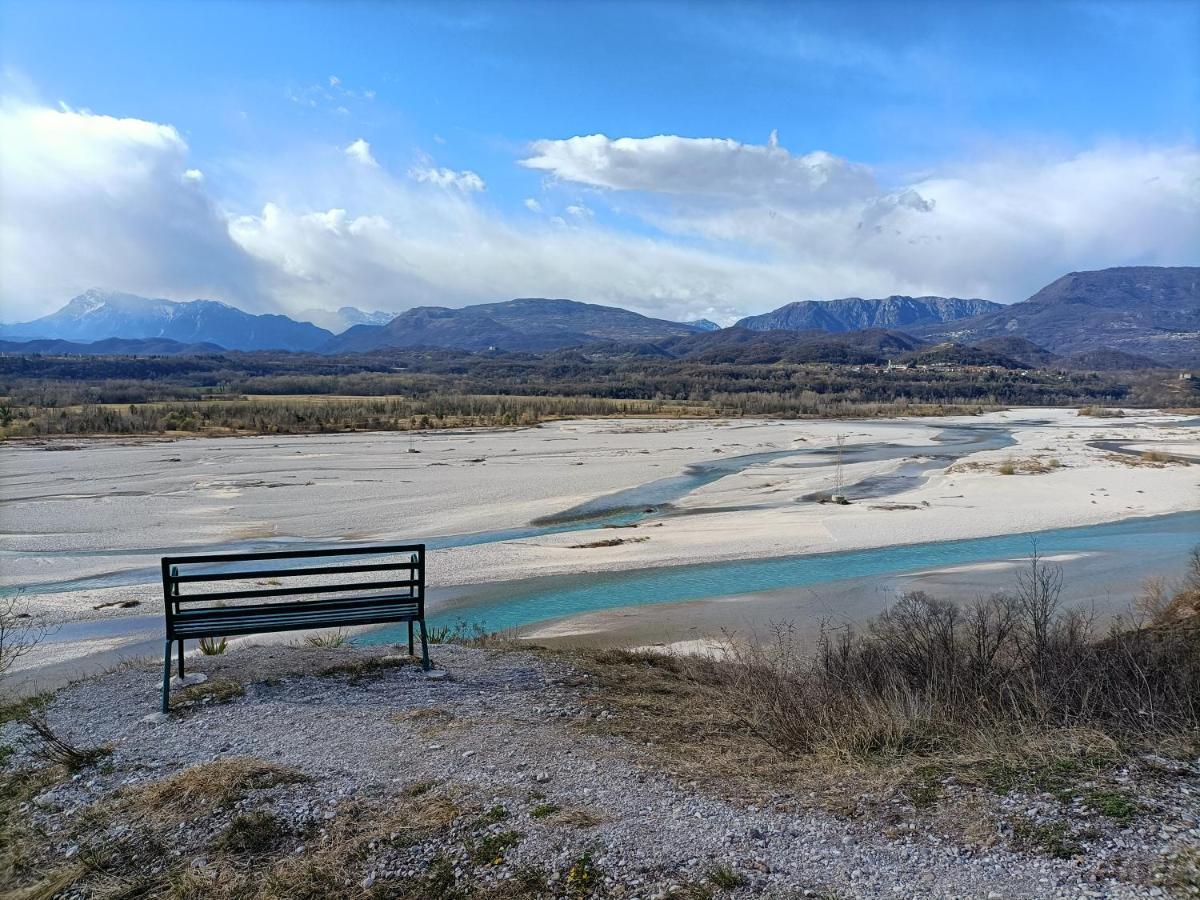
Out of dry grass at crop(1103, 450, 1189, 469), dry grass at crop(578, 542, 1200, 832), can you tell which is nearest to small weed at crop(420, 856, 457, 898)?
dry grass at crop(578, 542, 1200, 832)

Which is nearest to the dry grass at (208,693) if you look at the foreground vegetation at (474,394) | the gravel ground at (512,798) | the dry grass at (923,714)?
the gravel ground at (512,798)

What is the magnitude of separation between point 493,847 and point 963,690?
15.9 feet

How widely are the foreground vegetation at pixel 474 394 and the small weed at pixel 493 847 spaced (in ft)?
211

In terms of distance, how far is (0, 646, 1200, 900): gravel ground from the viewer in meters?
3.88

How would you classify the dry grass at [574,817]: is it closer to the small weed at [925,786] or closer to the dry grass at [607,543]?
the small weed at [925,786]

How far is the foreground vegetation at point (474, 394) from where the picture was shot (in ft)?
231

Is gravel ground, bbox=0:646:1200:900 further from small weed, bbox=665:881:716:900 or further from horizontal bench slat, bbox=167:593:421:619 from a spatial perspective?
horizontal bench slat, bbox=167:593:421:619

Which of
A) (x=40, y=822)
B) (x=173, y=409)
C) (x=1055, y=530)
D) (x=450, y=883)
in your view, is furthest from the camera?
(x=173, y=409)

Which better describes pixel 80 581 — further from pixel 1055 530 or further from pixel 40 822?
pixel 1055 530

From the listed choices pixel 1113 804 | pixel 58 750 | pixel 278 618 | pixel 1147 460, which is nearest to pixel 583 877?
pixel 1113 804

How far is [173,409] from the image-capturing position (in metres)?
72.8

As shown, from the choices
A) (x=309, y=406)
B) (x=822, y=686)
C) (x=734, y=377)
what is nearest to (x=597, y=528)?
(x=822, y=686)

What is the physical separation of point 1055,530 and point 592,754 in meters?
24.2

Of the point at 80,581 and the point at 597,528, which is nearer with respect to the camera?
the point at 80,581
